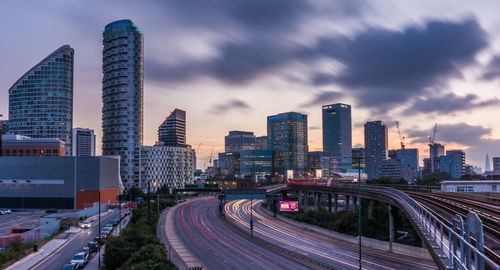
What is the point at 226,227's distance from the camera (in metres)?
91.4

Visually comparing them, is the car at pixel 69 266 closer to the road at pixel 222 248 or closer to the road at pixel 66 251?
the road at pixel 66 251

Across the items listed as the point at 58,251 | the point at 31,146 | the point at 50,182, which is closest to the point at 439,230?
the point at 58,251

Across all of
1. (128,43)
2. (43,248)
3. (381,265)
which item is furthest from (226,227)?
(128,43)

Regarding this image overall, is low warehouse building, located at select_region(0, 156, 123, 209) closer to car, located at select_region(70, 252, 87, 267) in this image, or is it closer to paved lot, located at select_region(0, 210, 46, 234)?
paved lot, located at select_region(0, 210, 46, 234)

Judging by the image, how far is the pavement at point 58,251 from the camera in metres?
52.8

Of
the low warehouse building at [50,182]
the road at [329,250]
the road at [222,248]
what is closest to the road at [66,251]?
the road at [222,248]

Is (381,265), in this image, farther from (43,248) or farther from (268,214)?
(268,214)

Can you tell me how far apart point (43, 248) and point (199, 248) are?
26401mm

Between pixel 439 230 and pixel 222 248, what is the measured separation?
44.9 metres

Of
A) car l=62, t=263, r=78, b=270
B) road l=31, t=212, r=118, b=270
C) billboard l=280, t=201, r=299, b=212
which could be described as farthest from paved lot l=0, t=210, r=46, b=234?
billboard l=280, t=201, r=299, b=212

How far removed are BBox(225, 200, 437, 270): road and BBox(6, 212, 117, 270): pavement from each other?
3519 cm

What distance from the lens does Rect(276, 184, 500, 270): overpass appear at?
438 inches

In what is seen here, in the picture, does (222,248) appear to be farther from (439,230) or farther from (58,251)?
(439,230)

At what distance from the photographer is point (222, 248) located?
65.9 meters
